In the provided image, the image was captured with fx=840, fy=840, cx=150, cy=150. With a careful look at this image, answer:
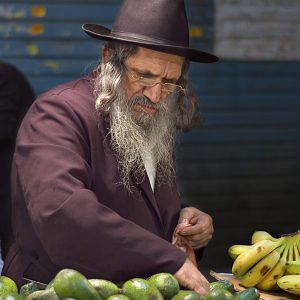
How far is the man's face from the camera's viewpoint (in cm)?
322

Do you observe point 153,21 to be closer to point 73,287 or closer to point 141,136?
point 141,136

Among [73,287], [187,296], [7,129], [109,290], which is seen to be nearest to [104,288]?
[109,290]

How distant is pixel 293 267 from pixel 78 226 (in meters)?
1.00

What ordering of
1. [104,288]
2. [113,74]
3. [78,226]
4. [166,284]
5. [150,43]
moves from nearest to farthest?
[104,288] < [166,284] < [78,226] < [150,43] < [113,74]

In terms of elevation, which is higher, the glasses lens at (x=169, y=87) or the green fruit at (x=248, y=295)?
the glasses lens at (x=169, y=87)

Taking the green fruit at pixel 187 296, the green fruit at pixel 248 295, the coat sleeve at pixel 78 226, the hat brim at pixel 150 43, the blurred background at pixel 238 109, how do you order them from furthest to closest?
1. the blurred background at pixel 238 109
2. the hat brim at pixel 150 43
3. the coat sleeve at pixel 78 226
4. the green fruit at pixel 248 295
5. the green fruit at pixel 187 296

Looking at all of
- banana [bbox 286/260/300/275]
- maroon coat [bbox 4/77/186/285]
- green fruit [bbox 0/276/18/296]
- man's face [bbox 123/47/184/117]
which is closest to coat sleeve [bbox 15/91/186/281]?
maroon coat [bbox 4/77/186/285]

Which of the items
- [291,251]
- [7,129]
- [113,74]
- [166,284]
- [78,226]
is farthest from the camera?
[7,129]

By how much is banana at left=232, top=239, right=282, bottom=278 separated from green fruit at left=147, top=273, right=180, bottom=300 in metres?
0.73

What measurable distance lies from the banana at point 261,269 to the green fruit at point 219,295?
2.24ft

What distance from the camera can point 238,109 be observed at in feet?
22.2

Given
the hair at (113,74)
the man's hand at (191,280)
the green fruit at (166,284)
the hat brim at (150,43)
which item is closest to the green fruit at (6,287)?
the green fruit at (166,284)

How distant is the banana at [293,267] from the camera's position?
10.9 feet

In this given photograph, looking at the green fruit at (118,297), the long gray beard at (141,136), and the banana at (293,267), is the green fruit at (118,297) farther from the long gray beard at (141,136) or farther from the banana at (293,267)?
the banana at (293,267)
